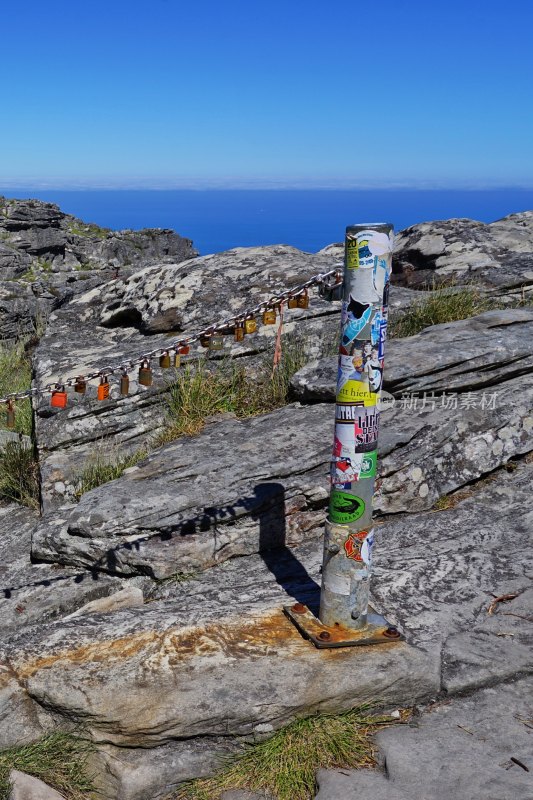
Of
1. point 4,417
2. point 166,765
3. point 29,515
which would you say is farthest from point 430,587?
point 4,417

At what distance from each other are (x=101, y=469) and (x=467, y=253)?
7109 mm

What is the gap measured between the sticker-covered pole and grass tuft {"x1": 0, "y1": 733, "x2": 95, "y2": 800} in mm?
1656

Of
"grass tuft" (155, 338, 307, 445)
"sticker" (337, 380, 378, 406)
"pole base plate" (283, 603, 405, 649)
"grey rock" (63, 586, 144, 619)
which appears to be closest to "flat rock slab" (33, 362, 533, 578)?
"grey rock" (63, 586, 144, 619)

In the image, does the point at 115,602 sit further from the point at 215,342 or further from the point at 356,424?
the point at 215,342

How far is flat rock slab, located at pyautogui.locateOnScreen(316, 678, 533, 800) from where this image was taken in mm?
3541

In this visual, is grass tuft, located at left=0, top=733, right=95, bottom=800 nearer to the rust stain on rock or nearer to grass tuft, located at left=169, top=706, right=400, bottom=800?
the rust stain on rock

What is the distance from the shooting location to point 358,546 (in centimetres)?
429

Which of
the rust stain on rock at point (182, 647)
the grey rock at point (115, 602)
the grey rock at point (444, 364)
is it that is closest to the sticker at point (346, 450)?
the rust stain on rock at point (182, 647)

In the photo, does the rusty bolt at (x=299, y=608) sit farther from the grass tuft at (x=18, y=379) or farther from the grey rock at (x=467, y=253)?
the grey rock at (x=467, y=253)

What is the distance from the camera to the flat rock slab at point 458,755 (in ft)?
11.6

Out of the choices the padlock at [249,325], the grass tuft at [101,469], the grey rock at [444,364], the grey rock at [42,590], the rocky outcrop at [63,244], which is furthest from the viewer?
the rocky outcrop at [63,244]

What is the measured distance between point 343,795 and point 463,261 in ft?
28.9

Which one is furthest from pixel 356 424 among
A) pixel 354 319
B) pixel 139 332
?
pixel 139 332

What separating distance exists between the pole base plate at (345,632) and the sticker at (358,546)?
46 centimetres
